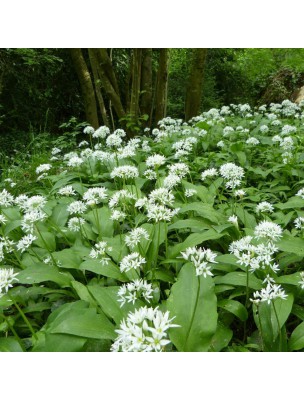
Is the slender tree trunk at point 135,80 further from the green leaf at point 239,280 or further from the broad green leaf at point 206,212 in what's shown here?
the green leaf at point 239,280

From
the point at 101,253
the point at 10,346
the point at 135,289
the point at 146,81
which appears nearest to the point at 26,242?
the point at 101,253

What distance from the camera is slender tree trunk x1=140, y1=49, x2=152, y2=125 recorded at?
8133mm

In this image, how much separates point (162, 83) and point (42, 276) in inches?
280

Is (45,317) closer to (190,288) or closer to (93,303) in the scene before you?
(93,303)

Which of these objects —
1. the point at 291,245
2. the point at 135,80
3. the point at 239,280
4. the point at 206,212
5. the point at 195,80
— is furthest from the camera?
the point at 195,80

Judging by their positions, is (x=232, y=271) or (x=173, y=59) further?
(x=173, y=59)

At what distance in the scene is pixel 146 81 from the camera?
8367 mm

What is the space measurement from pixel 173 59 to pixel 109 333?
12.3 metres

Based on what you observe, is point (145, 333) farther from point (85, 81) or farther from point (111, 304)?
point (85, 81)

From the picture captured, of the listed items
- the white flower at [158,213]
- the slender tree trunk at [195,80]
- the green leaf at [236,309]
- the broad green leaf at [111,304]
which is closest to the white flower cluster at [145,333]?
the broad green leaf at [111,304]

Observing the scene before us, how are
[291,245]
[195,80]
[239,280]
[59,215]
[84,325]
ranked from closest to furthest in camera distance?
[84,325]
[239,280]
[291,245]
[59,215]
[195,80]

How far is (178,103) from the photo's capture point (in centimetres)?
1196
